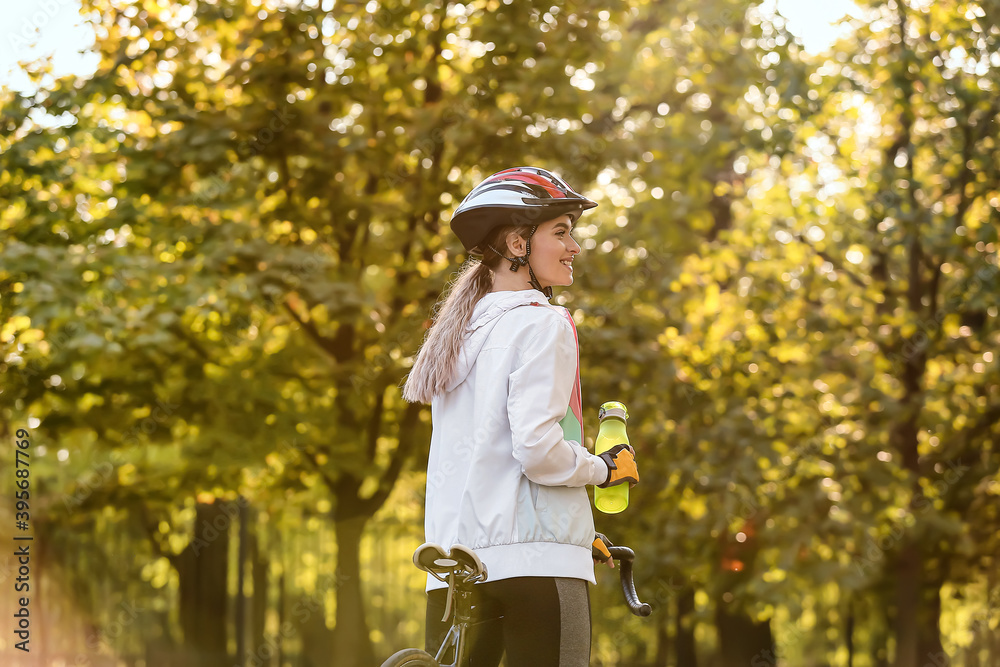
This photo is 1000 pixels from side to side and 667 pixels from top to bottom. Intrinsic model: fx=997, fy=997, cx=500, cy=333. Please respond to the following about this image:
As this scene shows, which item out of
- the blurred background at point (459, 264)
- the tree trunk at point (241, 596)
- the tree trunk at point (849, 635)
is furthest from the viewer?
the tree trunk at point (849, 635)

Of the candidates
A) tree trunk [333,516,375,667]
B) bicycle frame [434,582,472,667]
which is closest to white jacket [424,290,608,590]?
bicycle frame [434,582,472,667]

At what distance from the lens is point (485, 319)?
2627 millimetres

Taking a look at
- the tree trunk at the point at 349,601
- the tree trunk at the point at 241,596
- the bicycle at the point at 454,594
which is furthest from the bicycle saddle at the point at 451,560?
the tree trunk at the point at 241,596

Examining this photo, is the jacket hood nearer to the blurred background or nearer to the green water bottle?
the green water bottle

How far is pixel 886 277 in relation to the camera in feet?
32.3

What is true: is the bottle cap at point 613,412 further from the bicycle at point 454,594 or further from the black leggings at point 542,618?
the black leggings at point 542,618

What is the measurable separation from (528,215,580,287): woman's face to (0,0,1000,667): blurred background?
16.2 ft

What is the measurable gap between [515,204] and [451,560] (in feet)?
3.13

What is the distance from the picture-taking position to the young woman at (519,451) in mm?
2439

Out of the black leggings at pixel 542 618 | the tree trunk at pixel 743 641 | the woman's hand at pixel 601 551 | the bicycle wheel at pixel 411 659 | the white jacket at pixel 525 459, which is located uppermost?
the white jacket at pixel 525 459

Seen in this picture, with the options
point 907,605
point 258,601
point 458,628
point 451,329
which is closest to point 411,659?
point 458,628

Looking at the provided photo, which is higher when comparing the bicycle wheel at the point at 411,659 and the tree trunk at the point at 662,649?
the bicycle wheel at the point at 411,659

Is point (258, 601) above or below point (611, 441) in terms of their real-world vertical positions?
below

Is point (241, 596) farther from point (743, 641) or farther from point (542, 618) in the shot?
point (542, 618)
